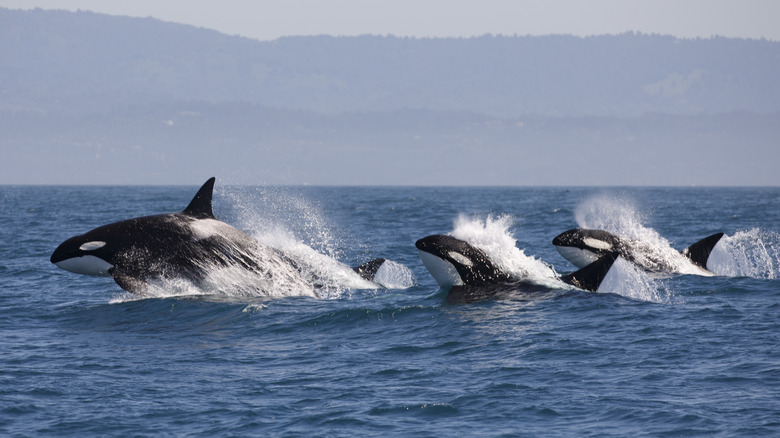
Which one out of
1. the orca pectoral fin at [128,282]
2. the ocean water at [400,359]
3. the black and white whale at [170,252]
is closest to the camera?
the ocean water at [400,359]

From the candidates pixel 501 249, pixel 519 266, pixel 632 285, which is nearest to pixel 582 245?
pixel 632 285

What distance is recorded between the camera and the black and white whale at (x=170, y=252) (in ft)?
58.3

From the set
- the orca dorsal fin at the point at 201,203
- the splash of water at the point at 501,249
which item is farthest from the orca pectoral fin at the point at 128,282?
the splash of water at the point at 501,249

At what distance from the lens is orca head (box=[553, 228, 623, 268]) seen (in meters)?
21.7

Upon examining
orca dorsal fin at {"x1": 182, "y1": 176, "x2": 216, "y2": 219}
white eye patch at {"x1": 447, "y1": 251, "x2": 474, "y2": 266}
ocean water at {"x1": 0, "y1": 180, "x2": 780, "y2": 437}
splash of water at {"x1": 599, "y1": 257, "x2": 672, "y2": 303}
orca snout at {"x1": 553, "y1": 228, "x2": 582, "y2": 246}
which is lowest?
ocean water at {"x1": 0, "y1": 180, "x2": 780, "y2": 437}

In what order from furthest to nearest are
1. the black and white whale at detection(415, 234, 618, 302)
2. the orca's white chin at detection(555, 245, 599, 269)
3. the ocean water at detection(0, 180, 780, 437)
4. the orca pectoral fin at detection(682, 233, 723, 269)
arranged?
the orca pectoral fin at detection(682, 233, 723, 269) < the orca's white chin at detection(555, 245, 599, 269) < the black and white whale at detection(415, 234, 618, 302) < the ocean water at detection(0, 180, 780, 437)

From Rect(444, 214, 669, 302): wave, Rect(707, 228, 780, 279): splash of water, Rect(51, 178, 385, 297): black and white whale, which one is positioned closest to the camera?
Rect(51, 178, 385, 297): black and white whale

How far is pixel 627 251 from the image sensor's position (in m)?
22.7

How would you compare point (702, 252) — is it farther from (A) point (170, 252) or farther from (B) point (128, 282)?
(B) point (128, 282)

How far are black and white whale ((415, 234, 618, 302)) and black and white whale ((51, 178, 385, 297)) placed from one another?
3231 millimetres

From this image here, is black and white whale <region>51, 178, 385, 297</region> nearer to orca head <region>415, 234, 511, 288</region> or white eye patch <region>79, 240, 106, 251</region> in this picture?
white eye patch <region>79, 240, 106, 251</region>

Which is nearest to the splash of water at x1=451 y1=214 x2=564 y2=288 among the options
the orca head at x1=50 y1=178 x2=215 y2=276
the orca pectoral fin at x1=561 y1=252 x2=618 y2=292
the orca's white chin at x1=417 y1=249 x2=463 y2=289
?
the orca pectoral fin at x1=561 y1=252 x2=618 y2=292

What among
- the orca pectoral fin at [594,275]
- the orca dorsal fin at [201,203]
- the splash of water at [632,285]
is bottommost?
the splash of water at [632,285]

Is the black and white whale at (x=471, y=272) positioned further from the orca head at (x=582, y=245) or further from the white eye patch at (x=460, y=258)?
the orca head at (x=582, y=245)
